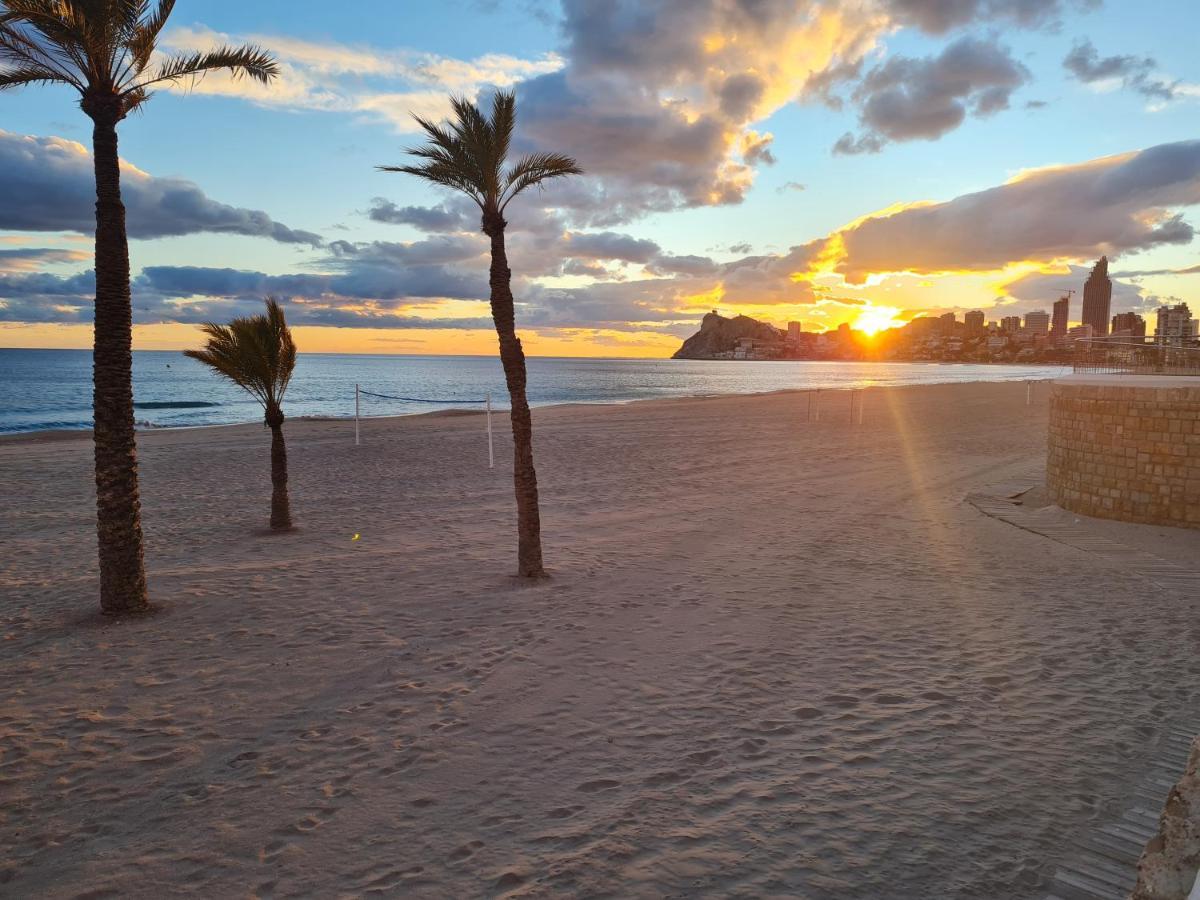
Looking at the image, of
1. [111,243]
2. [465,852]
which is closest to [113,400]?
[111,243]

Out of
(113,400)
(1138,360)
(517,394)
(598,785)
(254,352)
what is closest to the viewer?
(598,785)

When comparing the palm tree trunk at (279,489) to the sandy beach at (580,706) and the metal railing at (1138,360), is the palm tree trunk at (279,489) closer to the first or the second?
the sandy beach at (580,706)

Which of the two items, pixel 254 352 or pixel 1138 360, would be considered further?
pixel 1138 360

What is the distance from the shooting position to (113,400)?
7637 millimetres

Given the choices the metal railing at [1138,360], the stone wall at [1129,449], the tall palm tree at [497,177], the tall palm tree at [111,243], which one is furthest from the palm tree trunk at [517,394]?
the metal railing at [1138,360]

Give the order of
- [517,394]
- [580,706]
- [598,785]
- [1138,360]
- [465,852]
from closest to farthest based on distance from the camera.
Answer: [465,852], [598,785], [580,706], [517,394], [1138,360]

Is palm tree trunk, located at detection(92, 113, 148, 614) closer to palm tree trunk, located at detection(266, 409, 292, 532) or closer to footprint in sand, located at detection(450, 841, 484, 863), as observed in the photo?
palm tree trunk, located at detection(266, 409, 292, 532)

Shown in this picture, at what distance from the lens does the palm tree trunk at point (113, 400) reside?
7.56 meters

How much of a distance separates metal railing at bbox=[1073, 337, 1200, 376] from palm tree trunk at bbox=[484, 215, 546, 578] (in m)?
15.5

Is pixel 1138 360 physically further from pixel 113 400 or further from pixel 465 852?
pixel 113 400

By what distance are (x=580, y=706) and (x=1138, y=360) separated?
22.5 meters

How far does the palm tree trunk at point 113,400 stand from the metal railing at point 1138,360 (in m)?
19.6

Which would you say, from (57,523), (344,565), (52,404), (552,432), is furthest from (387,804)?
(52,404)

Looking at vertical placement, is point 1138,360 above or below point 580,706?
above
